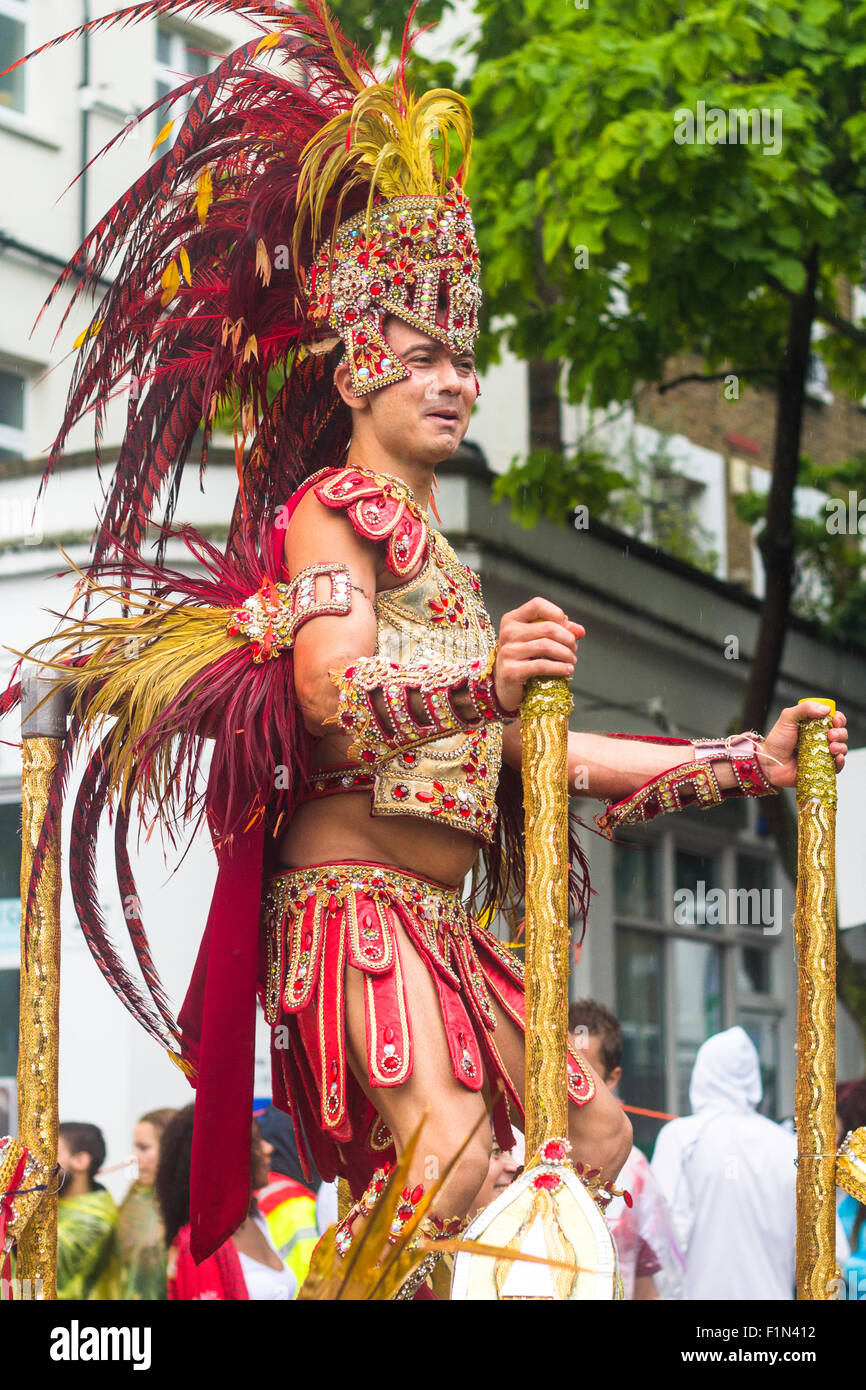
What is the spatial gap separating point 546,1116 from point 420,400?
1262 millimetres

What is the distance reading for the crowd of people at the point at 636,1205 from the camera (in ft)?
15.1

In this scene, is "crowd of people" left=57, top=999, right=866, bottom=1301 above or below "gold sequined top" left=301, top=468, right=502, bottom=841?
below

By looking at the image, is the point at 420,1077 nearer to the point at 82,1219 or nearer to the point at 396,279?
the point at 396,279

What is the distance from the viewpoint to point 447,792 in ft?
10.2

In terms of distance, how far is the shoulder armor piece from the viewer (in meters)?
3.09

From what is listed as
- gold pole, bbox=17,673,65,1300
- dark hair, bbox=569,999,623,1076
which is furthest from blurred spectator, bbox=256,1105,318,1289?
gold pole, bbox=17,673,65,1300

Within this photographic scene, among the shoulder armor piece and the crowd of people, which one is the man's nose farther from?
the crowd of people

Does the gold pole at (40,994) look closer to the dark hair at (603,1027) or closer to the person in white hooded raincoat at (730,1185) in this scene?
the dark hair at (603,1027)

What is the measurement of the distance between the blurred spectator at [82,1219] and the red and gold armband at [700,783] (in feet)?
5.50

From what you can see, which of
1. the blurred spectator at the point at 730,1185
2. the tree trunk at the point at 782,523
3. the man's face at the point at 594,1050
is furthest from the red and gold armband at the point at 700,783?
the tree trunk at the point at 782,523

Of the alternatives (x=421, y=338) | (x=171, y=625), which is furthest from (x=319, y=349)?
(x=171, y=625)

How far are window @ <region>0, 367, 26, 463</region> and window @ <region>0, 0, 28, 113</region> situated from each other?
1323 mm

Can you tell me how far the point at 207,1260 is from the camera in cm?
423

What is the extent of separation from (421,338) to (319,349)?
0.86 feet
